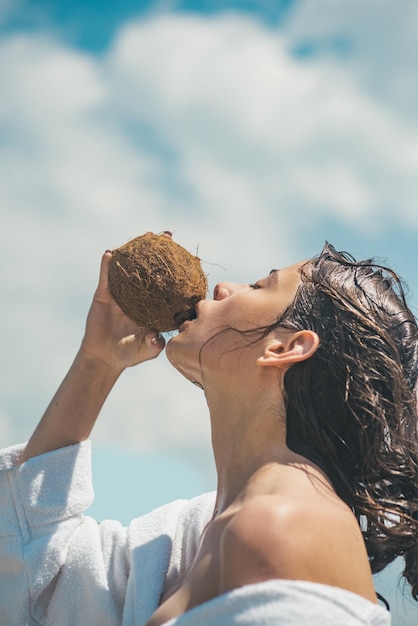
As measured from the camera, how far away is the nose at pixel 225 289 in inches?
98.0

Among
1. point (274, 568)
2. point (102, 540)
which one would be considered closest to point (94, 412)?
point (102, 540)

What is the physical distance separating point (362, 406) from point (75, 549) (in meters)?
1.07

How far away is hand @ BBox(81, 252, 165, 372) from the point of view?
9.25ft

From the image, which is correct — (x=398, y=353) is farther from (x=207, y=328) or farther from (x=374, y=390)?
(x=207, y=328)

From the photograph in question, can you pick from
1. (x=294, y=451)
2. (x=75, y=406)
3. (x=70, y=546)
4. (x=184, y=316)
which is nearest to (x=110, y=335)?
(x=75, y=406)

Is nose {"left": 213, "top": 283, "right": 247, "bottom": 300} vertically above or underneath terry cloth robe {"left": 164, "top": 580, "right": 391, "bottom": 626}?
above

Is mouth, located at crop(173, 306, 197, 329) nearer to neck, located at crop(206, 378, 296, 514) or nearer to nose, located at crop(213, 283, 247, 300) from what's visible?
nose, located at crop(213, 283, 247, 300)

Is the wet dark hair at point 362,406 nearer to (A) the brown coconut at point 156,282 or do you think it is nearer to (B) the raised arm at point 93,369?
(A) the brown coconut at point 156,282

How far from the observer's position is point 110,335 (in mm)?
2918

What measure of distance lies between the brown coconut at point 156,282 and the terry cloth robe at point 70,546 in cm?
58

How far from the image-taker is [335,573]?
1709 mm

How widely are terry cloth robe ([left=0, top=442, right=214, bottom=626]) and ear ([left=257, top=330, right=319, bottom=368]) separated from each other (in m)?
0.65

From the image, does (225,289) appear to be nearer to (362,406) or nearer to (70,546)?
(362,406)

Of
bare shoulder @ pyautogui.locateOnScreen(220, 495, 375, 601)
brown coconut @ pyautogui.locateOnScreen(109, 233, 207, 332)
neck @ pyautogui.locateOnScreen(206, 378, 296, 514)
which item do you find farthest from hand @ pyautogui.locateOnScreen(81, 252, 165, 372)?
bare shoulder @ pyautogui.locateOnScreen(220, 495, 375, 601)
